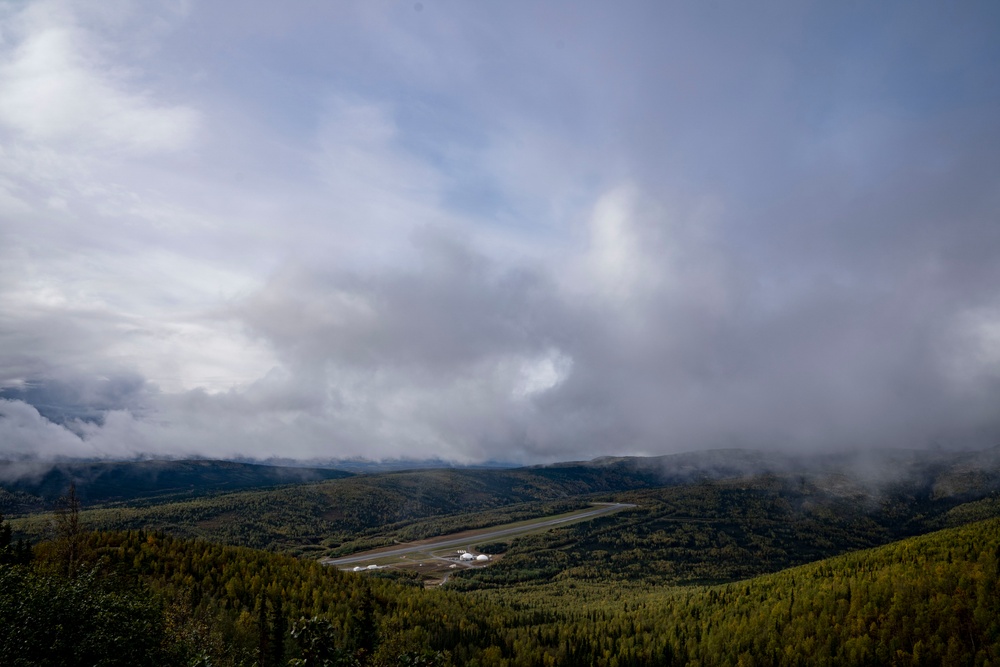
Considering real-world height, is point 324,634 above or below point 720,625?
above

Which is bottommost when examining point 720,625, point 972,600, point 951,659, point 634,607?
point 634,607

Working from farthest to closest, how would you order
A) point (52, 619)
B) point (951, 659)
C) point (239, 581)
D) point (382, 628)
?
point (239, 581) < point (382, 628) < point (951, 659) < point (52, 619)

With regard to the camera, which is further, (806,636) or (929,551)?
(929,551)

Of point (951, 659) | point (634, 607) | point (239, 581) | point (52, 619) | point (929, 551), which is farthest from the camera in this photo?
point (634, 607)

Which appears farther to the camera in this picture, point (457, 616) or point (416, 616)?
point (457, 616)

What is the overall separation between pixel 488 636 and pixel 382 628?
32133mm

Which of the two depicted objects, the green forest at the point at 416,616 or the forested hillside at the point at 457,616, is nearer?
the green forest at the point at 416,616

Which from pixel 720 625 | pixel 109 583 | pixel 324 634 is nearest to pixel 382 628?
pixel 109 583

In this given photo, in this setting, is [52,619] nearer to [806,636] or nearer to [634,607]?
[806,636]

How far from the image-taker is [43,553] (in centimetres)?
10356

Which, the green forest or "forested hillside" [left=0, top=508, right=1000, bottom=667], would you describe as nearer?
the green forest

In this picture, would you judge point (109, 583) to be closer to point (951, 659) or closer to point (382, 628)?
point (382, 628)

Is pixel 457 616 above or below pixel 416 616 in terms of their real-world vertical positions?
below

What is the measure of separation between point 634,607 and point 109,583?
160 meters
